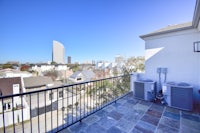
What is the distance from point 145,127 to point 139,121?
8.6 inches

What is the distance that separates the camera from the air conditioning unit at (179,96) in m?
2.66

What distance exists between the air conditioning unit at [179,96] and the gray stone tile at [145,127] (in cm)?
137

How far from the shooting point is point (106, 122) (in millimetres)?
2141

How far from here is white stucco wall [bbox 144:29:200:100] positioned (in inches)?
122

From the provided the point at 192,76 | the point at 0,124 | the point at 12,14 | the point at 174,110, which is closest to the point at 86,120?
the point at 174,110

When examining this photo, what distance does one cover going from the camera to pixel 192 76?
314cm

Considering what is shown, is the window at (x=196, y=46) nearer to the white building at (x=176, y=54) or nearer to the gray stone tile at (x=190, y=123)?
the white building at (x=176, y=54)

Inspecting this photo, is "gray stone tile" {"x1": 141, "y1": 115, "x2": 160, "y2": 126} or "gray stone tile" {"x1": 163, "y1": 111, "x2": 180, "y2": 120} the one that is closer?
"gray stone tile" {"x1": 141, "y1": 115, "x2": 160, "y2": 126}

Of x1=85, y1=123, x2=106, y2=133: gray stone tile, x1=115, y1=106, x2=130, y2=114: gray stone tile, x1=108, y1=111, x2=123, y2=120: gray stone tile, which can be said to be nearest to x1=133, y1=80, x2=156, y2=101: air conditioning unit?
x1=115, y1=106, x2=130, y2=114: gray stone tile

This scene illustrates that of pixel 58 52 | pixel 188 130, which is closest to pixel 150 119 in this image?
pixel 188 130

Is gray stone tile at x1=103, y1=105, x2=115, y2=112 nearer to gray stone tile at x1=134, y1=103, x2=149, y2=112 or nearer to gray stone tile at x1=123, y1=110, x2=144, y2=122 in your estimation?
gray stone tile at x1=123, y1=110, x2=144, y2=122

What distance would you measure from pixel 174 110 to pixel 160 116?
2.14 ft

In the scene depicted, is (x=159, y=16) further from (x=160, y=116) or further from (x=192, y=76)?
(x=160, y=116)

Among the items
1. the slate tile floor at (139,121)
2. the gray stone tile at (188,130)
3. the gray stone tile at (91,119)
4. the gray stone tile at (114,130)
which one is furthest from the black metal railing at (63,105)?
the gray stone tile at (188,130)
